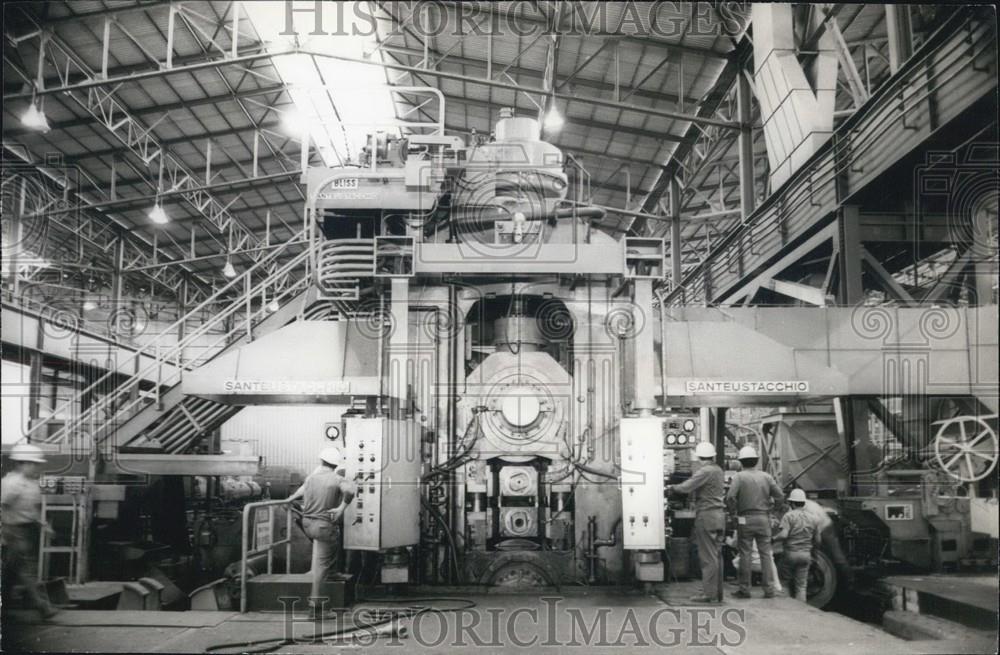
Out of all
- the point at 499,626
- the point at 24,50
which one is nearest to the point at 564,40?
the point at 24,50

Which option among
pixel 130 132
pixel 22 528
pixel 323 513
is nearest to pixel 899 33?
pixel 323 513

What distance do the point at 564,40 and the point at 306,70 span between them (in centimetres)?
662

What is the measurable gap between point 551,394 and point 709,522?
2532mm

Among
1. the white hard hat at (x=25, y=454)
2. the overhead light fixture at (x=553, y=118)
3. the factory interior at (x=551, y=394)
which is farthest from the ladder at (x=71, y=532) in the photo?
the overhead light fixture at (x=553, y=118)

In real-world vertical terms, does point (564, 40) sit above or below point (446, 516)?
above

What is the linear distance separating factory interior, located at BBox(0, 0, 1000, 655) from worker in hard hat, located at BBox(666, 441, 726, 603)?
0.03 m

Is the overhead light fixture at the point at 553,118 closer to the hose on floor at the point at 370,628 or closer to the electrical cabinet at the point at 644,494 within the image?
the electrical cabinet at the point at 644,494

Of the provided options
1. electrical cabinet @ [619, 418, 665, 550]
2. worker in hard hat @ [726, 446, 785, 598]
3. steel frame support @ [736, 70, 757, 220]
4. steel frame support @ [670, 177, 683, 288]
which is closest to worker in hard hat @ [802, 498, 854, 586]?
worker in hard hat @ [726, 446, 785, 598]

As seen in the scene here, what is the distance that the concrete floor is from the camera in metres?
6.63

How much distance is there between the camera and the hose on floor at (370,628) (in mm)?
6555

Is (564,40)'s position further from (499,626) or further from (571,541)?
(499,626)

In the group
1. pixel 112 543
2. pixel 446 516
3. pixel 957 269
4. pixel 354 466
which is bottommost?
pixel 112 543

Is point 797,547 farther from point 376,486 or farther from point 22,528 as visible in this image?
point 22,528

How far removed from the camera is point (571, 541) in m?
9.70
